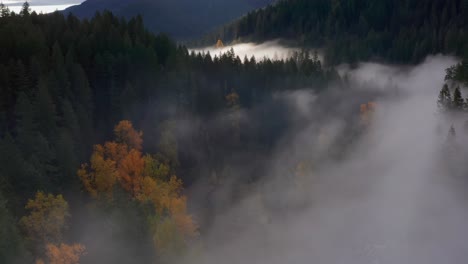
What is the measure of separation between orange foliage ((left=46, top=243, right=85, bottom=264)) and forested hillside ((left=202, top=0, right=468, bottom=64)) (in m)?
138

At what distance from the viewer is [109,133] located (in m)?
72.1

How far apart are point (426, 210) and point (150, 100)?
52049 mm

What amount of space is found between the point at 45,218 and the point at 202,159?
130ft

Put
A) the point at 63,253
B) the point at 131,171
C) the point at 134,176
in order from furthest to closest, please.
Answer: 1. the point at 131,171
2. the point at 134,176
3. the point at 63,253

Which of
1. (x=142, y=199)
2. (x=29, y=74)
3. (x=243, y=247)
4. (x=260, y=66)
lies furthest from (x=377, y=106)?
(x=29, y=74)

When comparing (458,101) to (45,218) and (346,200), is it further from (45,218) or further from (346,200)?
(45,218)

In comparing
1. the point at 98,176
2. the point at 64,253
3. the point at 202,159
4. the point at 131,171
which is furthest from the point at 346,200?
the point at 64,253

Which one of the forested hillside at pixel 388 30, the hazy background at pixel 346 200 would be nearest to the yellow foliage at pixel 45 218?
the hazy background at pixel 346 200

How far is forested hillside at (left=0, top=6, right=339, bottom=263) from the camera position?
49.1 metres

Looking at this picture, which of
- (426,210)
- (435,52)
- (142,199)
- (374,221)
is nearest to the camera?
(142,199)

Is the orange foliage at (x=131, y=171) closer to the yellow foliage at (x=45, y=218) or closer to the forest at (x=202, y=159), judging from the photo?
the forest at (x=202, y=159)

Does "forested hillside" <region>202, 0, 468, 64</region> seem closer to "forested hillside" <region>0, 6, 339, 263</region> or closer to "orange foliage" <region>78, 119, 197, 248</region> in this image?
"forested hillside" <region>0, 6, 339, 263</region>

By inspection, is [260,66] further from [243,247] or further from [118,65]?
[243,247]

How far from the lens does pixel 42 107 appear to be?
194 ft
